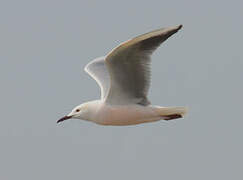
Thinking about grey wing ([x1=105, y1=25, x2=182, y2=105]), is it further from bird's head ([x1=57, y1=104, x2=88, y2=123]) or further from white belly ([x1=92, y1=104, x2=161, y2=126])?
bird's head ([x1=57, y1=104, x2=88, y2=123])

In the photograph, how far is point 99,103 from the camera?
41.6 feet

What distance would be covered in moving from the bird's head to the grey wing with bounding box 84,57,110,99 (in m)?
0.66

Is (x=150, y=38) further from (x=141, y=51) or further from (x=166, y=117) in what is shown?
(x=166, y=117)

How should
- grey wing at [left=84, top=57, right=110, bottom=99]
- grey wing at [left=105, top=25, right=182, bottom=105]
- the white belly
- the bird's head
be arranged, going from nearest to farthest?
grey wing at [left=105, top=25, right=182, bottom=105] → the white belly → the bird's head → grey wing at [left=84, top=57, right=110, bottom=99]

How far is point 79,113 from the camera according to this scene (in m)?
12.9

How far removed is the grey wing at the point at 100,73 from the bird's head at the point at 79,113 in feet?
2.17

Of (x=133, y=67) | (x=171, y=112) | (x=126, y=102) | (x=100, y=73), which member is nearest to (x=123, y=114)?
(x=126, y=102)

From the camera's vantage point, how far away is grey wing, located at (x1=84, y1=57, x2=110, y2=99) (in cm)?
1394

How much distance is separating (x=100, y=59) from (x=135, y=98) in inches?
126

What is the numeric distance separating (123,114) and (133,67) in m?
1.19

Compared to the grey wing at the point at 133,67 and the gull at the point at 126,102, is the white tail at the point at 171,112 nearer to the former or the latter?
the gull at the point at 126,102

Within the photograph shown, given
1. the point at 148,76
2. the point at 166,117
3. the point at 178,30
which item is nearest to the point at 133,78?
the point at 148,76

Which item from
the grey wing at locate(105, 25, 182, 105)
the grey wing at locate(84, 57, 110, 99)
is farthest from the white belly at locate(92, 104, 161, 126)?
the grey wing at locate(84, 57, 110, 99)

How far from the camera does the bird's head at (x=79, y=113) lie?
1284cm
